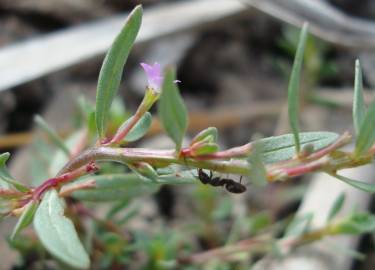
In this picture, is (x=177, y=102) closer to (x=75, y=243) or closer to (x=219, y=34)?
(x=75, y=243)

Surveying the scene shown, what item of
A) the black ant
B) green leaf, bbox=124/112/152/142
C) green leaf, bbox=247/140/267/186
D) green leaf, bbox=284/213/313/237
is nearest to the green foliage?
green leaf, bbox=124/112/152/142

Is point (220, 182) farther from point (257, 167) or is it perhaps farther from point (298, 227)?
point (298, 227)

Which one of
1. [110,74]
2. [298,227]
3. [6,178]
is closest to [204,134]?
[110,74]

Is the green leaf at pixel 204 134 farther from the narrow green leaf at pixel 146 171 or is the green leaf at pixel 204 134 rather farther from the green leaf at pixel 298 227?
the green leaf at pixel 298 227

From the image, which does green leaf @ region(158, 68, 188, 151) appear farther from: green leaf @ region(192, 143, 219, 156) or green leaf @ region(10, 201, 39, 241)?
green leaf @ region(10, 201, 39, 241)

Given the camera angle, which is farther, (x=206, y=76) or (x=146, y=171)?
(x=206, y=76)

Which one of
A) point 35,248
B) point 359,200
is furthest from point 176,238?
point 359,200
